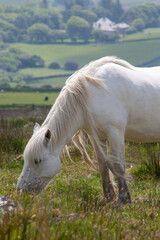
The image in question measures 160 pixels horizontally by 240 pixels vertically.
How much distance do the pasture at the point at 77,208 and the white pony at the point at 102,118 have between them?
27cm

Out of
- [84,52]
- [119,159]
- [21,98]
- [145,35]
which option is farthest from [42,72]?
[119,159]

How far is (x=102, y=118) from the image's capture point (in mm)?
5117

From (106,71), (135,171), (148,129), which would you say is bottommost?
(135,171)

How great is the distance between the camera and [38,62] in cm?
14438

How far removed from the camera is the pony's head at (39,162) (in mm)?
4781

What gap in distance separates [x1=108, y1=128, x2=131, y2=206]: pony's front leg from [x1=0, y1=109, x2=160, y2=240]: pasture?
158mm

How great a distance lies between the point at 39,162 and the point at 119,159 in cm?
101

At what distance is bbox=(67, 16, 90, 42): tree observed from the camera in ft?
595

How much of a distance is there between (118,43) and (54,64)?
33.4m

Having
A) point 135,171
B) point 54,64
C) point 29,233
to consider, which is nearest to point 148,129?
point 135,171

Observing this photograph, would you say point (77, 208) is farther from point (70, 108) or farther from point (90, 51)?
point (90, 51)

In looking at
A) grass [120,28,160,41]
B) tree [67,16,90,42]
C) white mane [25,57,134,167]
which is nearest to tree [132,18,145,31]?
grass [120,28,160,41]

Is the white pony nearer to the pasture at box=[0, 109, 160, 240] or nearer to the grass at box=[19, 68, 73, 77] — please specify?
the pasture at box=[0, 109, 160, 240]

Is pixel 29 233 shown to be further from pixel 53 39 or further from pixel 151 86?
pixel 53 39
